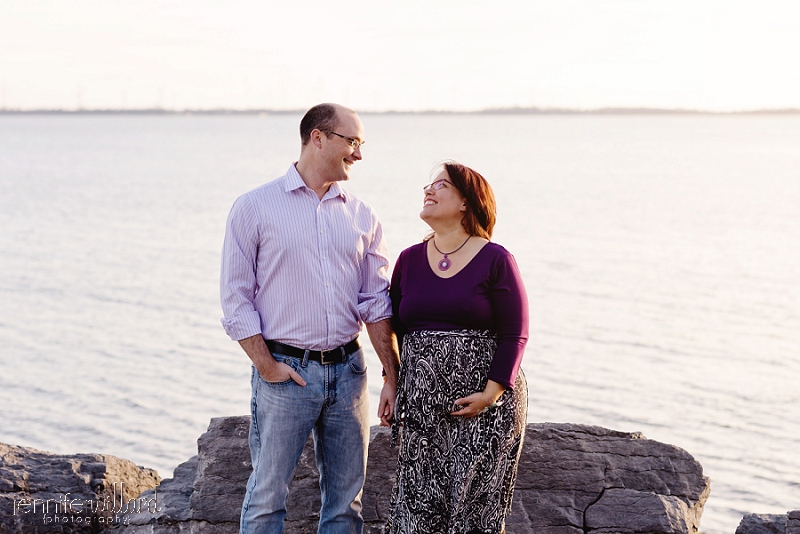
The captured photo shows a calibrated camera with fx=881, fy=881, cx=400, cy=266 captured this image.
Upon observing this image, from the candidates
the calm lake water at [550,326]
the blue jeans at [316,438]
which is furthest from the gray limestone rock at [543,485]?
the calm lake water at [550,326]

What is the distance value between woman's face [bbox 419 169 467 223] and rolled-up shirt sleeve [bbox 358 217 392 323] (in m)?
0.27

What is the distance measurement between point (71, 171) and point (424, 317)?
60484mm

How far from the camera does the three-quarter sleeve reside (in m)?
3.65

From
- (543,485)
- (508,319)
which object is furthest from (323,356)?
(543,485)

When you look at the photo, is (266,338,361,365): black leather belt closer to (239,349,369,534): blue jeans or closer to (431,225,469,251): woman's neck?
(239,349,369,534): blue jeans

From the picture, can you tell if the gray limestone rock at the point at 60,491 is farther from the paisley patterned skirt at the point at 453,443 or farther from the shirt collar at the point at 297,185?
the shirt collar at the point at 297,185

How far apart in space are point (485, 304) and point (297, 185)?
96cm

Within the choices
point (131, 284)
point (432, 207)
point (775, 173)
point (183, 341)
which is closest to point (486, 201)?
point (432, 207)

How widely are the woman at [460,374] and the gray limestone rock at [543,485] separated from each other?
0.73 m

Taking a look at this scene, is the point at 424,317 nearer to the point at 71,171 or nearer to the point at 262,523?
the point at 262,523

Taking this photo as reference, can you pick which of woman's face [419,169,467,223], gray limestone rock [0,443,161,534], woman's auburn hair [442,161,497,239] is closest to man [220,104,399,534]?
woman's face [419,169,467,223]

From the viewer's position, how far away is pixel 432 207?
3816mm

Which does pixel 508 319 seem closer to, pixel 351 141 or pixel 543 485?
pixel 351 141

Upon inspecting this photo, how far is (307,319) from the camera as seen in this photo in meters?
3.79
